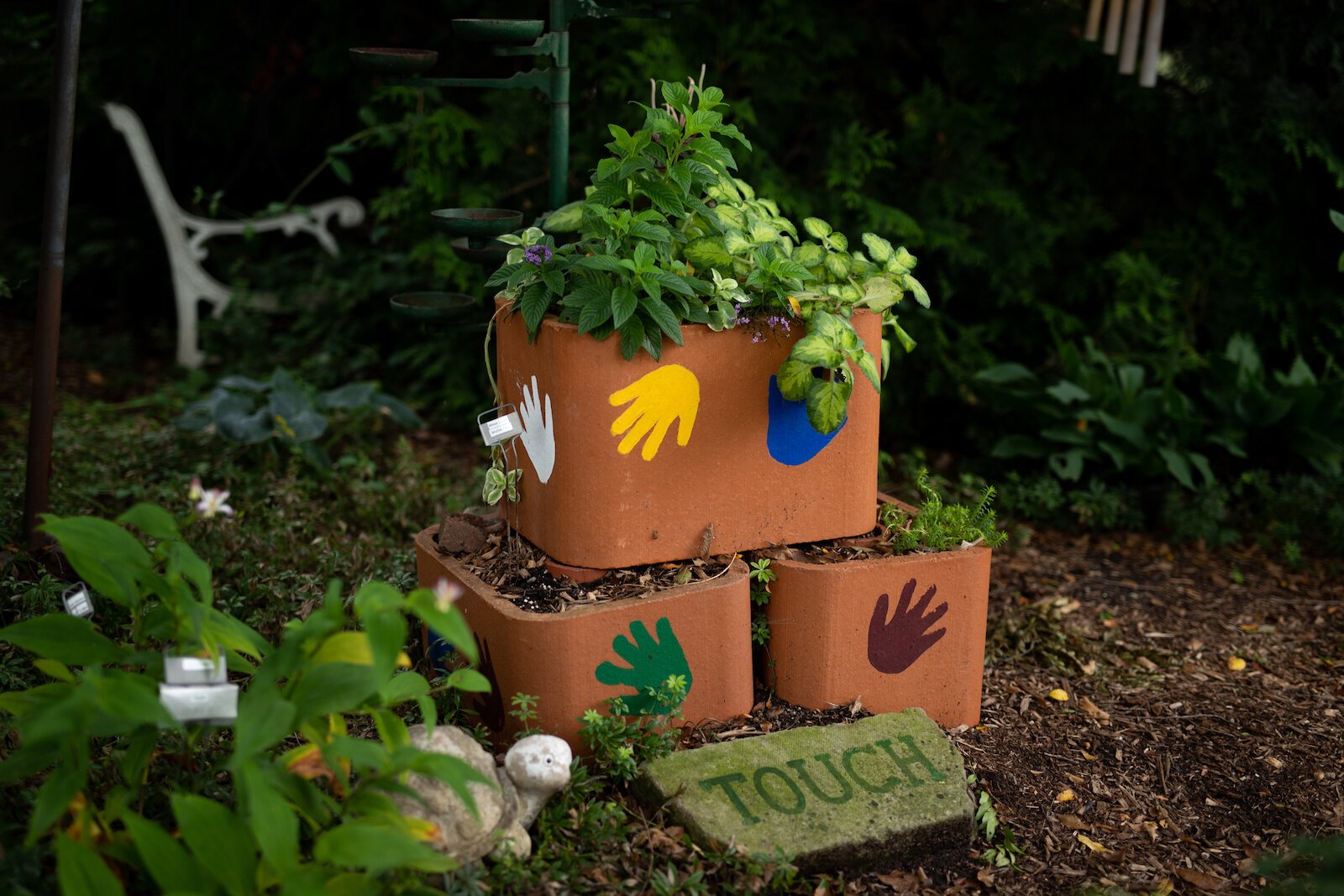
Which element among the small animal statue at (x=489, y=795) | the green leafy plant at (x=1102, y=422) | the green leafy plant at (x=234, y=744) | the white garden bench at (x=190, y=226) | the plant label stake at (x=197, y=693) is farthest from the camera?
the white garden bench at (x=190, y=226)

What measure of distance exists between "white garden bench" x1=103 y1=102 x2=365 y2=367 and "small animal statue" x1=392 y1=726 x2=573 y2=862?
12.8ft

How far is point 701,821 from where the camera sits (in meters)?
2.34

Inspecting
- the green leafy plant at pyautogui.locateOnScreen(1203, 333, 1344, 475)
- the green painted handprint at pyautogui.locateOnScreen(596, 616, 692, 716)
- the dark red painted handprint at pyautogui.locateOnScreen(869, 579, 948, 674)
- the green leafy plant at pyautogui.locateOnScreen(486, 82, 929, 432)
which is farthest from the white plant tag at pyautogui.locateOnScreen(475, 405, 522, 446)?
the green leafy plant at pyautogui.locateOnScreen(1203, 333, 1344, 475)

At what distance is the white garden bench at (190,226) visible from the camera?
550 centimetres

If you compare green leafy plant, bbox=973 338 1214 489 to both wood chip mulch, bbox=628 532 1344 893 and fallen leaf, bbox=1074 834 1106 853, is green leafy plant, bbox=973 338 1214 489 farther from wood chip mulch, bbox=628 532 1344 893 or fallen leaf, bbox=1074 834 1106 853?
fallen leaf, bbox=1074 834 1106 853

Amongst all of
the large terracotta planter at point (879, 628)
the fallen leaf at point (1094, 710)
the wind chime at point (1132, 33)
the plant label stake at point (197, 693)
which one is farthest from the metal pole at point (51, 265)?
the wind chime at point (1132, 33)

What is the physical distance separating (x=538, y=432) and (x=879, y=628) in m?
0.96

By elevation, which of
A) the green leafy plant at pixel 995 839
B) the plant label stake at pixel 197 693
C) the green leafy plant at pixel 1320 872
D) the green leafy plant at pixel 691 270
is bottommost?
the green leafy plant at pixel 995 839

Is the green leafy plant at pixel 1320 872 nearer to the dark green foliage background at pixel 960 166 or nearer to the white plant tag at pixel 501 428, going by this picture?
the white plant tag at pixel 501 428

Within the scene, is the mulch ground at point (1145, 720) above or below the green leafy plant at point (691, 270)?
below

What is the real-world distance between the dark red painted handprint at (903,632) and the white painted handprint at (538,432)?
87 centimetres

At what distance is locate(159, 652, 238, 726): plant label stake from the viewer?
1.89m

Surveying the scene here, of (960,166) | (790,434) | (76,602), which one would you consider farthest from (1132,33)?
(76,602)

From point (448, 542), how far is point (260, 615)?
65 centimetres
